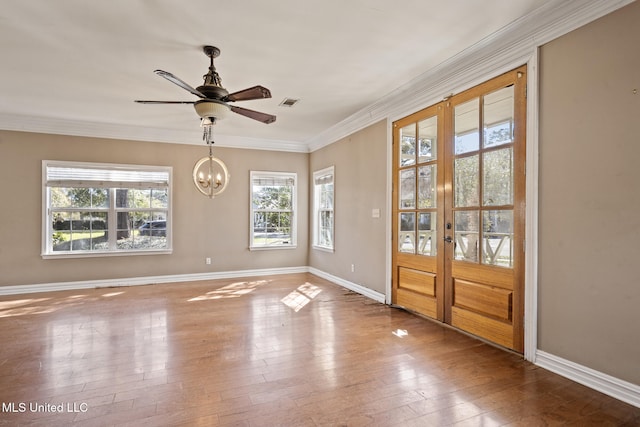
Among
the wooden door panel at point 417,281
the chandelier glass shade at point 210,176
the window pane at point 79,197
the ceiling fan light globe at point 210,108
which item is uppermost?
the ceiling fan light globe at point 210,108

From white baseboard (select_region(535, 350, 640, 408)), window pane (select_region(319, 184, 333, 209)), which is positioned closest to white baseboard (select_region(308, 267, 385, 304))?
window pane (select_region(319, 184, 333, 209))

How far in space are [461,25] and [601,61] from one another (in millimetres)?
1050

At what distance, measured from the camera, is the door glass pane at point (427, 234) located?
398 cm

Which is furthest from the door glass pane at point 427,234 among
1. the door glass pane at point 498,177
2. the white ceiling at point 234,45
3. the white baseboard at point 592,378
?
the white ceiling at point 234,45

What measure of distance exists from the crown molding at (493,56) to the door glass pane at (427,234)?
134cm

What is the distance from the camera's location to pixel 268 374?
2680 millimetres

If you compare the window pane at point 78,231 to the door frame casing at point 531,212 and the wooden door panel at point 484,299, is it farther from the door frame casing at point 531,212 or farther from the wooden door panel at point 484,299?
the door frame casing at point 531,212

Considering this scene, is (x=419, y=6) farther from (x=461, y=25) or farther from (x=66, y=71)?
(x=66, y=71)

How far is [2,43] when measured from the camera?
10.2ft

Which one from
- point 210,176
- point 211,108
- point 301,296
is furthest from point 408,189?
point 210,176

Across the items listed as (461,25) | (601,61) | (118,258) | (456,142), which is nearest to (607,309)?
(601,61)

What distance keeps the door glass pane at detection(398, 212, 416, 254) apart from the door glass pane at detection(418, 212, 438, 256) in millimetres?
112

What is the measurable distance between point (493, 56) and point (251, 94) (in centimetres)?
227

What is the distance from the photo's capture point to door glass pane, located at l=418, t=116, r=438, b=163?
3957mm
